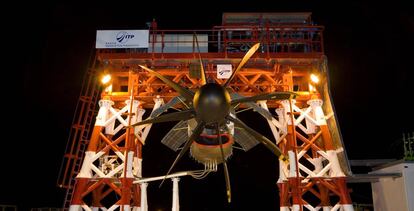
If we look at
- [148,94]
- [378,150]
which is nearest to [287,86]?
[148,94]

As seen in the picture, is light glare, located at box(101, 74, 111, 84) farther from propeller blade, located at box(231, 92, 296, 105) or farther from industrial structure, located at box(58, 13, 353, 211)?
propeller blade, located at box(231, 92, 296, 105)

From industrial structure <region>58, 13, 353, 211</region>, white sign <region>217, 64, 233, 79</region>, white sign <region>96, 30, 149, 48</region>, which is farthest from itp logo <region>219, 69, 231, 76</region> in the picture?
white sign <region>96, 30, 149, 48</region>

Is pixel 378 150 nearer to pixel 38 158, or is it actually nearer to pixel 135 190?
pixel 135 190

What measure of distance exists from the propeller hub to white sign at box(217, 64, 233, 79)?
6083 mm

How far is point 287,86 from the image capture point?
60.3 ft

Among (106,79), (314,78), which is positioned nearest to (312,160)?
(314,78)

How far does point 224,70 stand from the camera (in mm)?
18016

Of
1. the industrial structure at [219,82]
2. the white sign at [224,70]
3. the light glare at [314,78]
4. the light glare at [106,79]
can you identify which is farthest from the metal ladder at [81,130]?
the light glare at [314,78]

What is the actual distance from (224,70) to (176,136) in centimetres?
420

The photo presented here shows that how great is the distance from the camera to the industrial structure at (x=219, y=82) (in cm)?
1659

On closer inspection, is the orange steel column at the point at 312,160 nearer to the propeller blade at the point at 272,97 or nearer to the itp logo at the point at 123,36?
the propeller blade at the point at 272,97

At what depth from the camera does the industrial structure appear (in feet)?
54.4

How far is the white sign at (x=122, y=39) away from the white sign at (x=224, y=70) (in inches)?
146

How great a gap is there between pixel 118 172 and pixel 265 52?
9197mm
